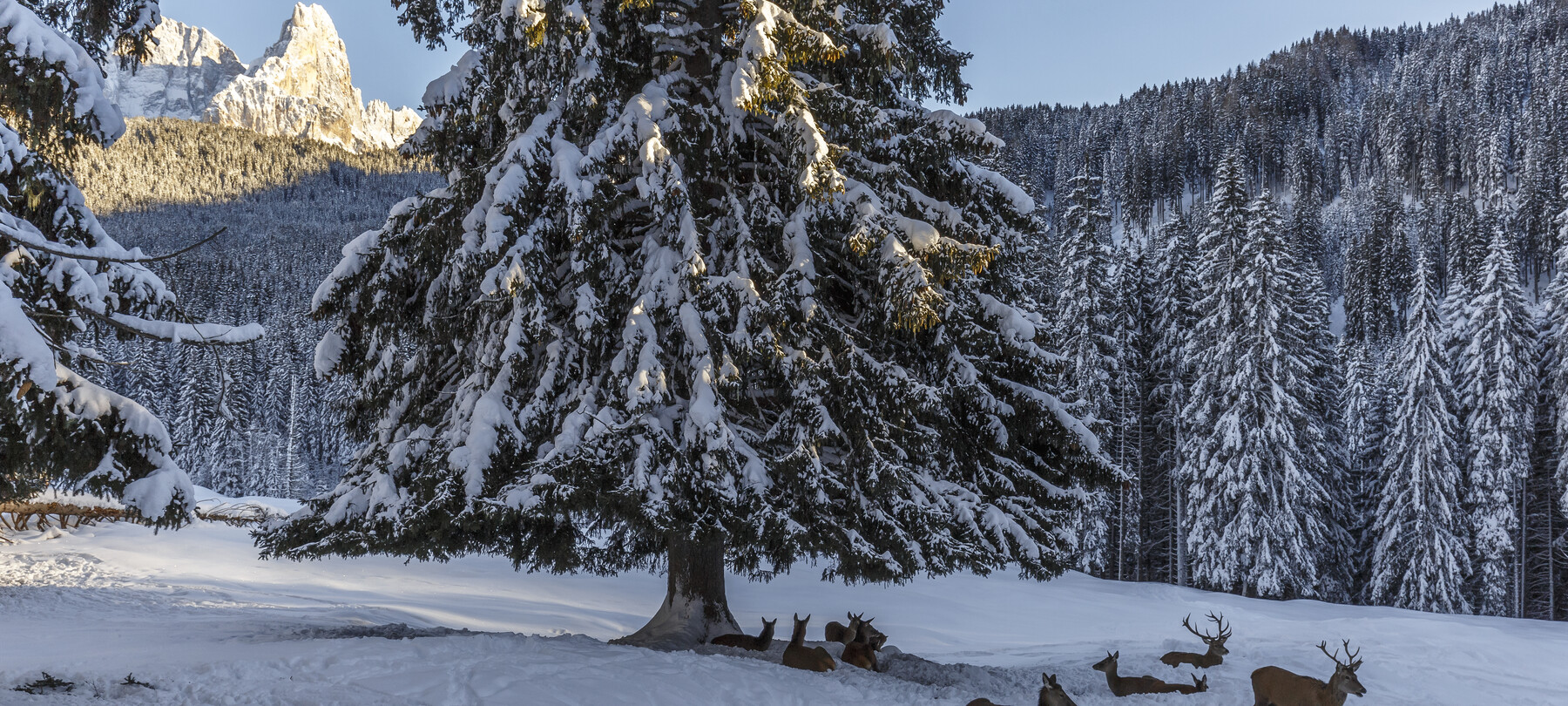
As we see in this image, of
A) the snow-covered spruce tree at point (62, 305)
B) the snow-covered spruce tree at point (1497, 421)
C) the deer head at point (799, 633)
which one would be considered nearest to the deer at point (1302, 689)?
the deer head at point (799, 633)

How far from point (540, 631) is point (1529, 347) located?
34814mm

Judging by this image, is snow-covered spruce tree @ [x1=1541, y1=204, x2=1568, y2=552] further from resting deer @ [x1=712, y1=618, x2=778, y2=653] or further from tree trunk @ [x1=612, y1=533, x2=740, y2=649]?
tree trunk @ [x1=612, y1=533, x2=740, y2=649]

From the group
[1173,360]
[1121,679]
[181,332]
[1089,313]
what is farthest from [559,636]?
[1173,360]

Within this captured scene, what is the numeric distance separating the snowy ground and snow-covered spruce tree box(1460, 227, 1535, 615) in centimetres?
1457

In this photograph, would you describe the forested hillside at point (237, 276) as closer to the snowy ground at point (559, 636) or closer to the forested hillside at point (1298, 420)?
the snowy ground at point (559, 636)

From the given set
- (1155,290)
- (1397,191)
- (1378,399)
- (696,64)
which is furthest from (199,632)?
(1397,191)

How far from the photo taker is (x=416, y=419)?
866 cm

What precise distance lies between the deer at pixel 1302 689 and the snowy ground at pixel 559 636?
84cm

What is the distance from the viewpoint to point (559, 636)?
9.40m

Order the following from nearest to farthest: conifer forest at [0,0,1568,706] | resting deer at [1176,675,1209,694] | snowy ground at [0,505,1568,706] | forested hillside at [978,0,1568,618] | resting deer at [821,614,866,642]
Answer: conifer forest at [0,0,1568,706]
snowy ground at [0,505,1568,706]
resting deer at [1176,675,1209,694]
resting deer at [821,614,866,642]
forested hillside at [978,0,1568,618]

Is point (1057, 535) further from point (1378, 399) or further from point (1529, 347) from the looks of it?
point (1378, 399)

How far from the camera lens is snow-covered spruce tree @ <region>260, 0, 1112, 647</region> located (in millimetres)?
7270

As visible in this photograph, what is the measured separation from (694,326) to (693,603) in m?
3.53

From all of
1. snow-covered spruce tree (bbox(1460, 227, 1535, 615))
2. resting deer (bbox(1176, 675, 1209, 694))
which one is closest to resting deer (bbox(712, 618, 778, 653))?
resting deer (bbox(1176, 675, 1209, 694))
